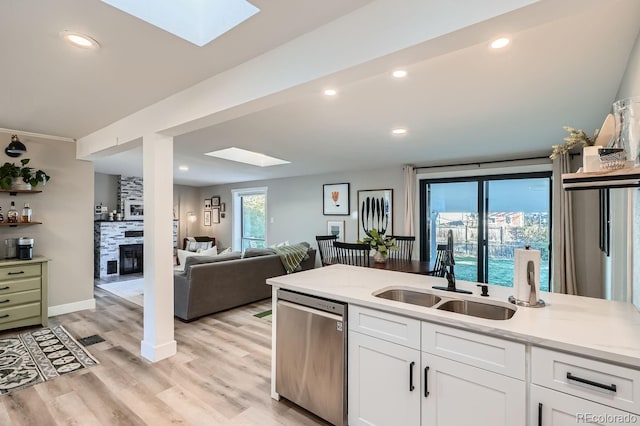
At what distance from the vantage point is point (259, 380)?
2.61 metres

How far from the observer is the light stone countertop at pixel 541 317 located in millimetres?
1184

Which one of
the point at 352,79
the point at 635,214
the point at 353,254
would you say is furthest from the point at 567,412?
the point at 353,254

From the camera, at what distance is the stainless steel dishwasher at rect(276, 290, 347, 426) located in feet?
6.40

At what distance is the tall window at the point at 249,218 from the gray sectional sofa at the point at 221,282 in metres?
3.41

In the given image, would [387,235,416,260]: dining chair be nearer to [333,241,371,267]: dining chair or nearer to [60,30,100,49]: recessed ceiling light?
[333,241,371,267]: dining chair

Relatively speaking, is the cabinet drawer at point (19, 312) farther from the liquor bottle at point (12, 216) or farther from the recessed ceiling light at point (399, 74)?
the recessed ceiling light at point (399, 74)

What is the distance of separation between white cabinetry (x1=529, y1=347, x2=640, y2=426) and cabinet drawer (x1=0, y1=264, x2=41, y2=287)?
16.0ft

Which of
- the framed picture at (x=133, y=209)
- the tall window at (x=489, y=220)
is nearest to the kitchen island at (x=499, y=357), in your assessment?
the tall window at (x=489, y=220)

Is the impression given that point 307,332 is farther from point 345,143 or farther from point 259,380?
point 345,143

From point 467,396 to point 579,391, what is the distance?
0.45 meters

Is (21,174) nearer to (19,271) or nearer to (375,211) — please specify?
(19,271)

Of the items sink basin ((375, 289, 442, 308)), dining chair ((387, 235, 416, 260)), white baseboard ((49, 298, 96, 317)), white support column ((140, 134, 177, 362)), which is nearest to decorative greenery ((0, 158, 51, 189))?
white baseboard ((49, 298, 96, 317))

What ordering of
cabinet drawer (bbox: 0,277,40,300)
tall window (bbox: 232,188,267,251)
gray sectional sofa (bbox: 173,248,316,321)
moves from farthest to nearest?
tall window (bbox: 232,188,267,251)
gray sectional sofa (bbox: 173,248,316,321)
cabinet drawer (bbox: 0,277,40,300)

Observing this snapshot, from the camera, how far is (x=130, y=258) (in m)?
7.56
